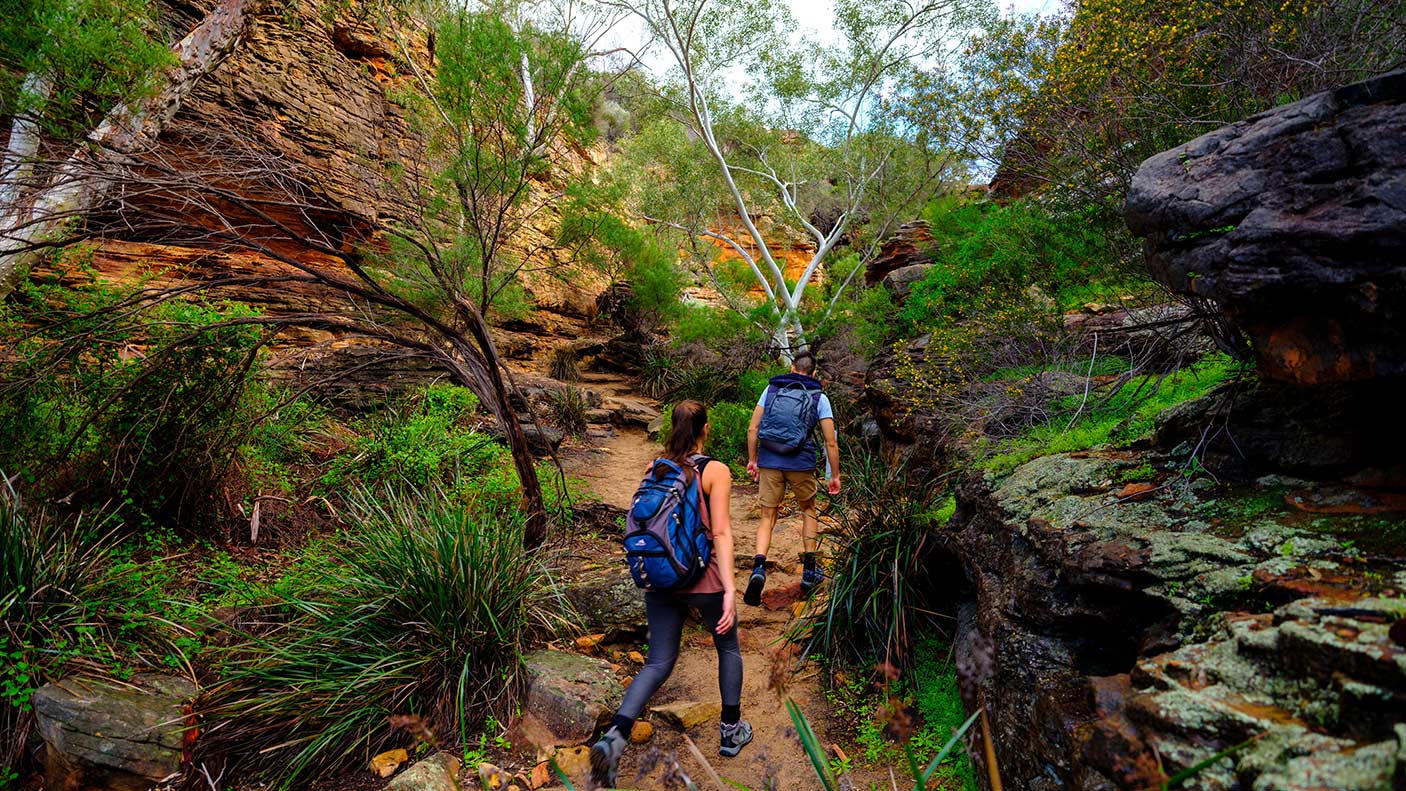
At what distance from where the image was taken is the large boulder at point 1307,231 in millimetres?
2021

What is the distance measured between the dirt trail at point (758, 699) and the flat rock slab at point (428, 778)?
2.97 feet

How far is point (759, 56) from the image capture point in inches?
653

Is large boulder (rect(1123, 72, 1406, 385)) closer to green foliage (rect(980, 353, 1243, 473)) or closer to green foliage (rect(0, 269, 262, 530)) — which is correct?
green foliage (rect(980, 353, 1243, 473))

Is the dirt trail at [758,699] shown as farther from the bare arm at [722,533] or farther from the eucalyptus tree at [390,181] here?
the eucalyptus tree at [390,181]

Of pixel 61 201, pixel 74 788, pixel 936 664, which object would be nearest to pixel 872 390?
pixel 936 664

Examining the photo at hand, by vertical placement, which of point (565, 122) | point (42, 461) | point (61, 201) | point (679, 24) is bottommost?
point (42, 461)

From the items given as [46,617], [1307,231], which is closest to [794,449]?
[1307,231]

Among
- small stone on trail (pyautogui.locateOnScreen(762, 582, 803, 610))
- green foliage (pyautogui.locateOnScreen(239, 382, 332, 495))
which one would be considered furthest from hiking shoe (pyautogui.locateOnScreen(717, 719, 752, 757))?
green foliage (pyautogui.locateOnScreen(239, 382, 332, 495))

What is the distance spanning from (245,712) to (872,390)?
6530mm

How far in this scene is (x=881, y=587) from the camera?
419cm

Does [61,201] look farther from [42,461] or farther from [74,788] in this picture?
[74,788]

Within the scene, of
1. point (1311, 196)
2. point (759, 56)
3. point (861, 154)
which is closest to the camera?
point (1311, 196)

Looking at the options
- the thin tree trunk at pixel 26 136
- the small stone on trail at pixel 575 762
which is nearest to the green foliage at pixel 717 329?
the thin tree trunk at pixel 26 136

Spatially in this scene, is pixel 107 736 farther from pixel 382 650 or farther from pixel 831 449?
pixel 831 449
